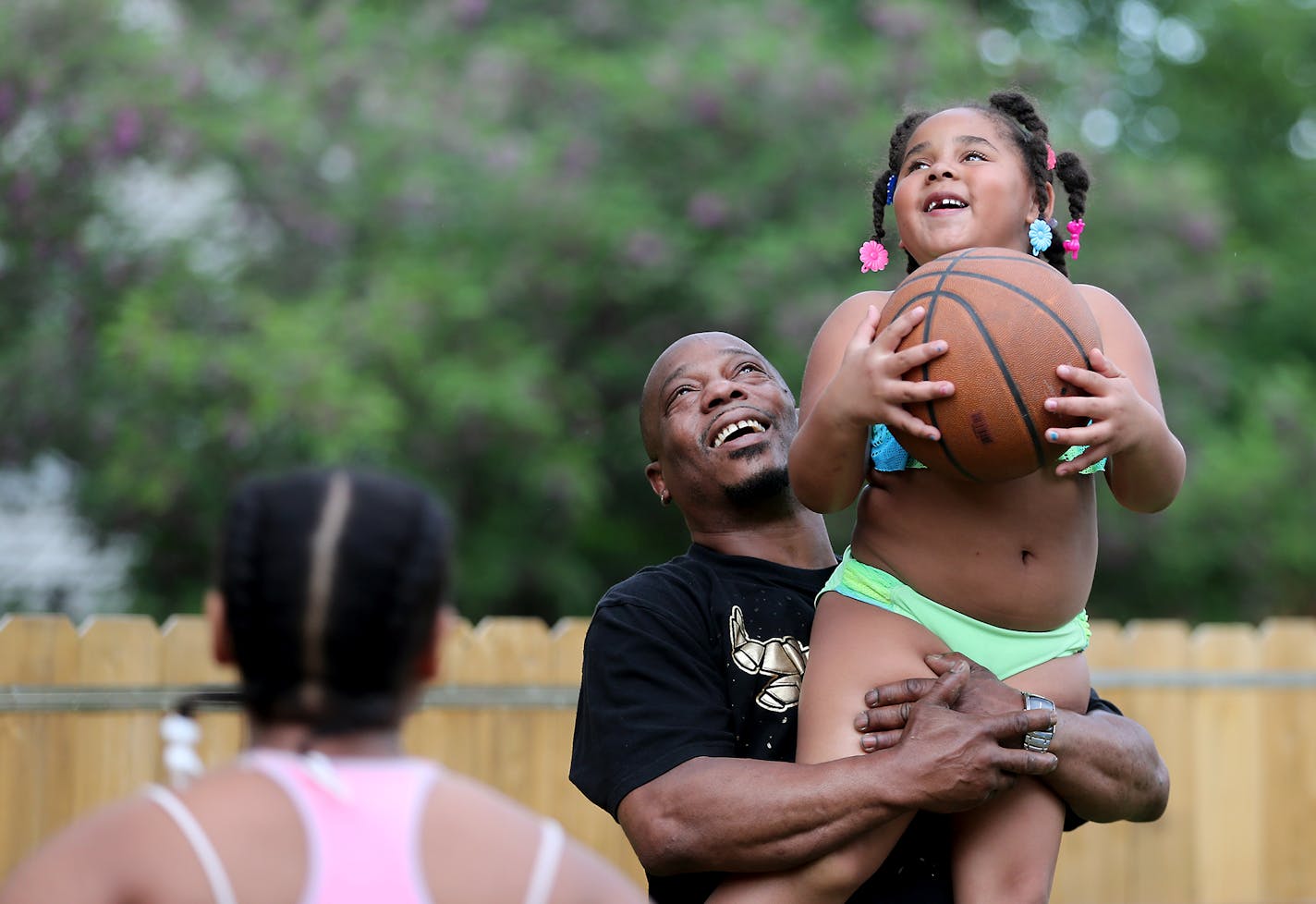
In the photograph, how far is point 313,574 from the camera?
182cm

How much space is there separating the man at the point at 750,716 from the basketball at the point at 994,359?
1.57 ft

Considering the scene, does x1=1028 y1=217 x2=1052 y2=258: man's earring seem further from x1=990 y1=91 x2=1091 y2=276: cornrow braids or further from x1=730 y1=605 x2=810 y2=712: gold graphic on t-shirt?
x1=730 y1=605 x2=810 y2=712: gold graphic on t-shirt

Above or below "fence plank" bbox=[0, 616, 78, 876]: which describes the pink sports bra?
above

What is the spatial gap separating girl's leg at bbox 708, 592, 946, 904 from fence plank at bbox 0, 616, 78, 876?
11.2 ft

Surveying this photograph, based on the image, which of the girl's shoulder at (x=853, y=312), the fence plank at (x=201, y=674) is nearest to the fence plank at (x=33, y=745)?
the fence plank at (x=201, y=674)

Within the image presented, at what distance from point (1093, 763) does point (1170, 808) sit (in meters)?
4.98

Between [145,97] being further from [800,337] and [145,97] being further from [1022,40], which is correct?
[1022,40]

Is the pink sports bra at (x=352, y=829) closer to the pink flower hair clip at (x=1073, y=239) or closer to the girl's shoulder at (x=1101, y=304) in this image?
the girl's shoulder at (x=1101, y=304)

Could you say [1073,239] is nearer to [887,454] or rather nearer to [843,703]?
[887,454]

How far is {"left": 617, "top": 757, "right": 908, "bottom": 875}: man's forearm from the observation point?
9.61ft

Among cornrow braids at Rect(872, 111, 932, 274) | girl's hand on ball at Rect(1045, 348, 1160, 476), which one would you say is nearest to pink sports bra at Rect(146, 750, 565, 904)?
girl's hand on ball at Rect(1045, 348, 1160, 476)

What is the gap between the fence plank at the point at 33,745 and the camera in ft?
17.9

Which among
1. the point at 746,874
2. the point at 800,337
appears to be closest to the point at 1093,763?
the point at 746,874

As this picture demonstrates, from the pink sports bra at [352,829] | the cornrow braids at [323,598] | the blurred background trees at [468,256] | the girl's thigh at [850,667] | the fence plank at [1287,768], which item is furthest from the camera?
the blurred background trees at [468,256]
